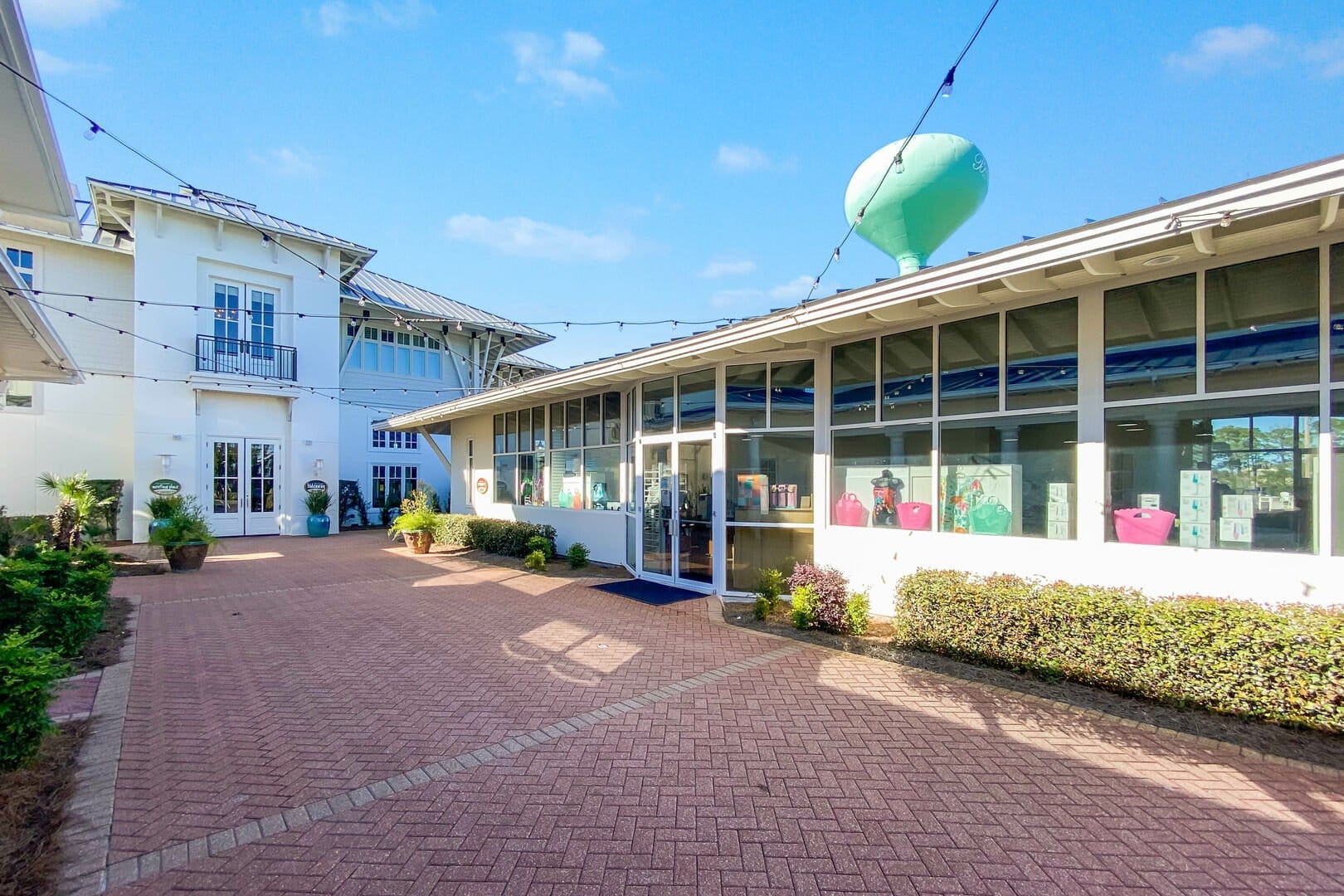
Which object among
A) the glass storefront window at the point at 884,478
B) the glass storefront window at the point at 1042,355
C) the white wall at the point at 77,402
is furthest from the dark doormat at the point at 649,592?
the white wall at the point at 77,402

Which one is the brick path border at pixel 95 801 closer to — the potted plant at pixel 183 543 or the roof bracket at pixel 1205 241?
the roof bracket at pixel 1205 241

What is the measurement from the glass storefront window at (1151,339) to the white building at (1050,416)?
14mm

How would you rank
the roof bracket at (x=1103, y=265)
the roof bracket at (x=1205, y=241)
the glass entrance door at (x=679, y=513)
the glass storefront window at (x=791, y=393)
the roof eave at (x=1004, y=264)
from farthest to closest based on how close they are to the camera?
the glass entrance door at (x=679, y=513), the glass storefront window at (x=791, y=393), the roof bracket at (x=1103, y=265), the roof bracket at (x=1205, y=241), the roof eave at (x=1004, y=264)

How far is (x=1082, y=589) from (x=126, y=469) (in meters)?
21.3

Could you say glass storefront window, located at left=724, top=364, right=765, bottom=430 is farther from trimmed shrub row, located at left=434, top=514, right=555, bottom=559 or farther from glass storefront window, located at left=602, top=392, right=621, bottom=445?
trimmed shrub row, located at left=434, top=514, right=555, bottom=559

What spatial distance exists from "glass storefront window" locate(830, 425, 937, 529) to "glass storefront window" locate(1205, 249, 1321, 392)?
94.4 inches

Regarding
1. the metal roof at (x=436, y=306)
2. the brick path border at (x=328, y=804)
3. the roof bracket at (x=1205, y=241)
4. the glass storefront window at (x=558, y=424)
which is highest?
the metal roof at (x=436, y=306)

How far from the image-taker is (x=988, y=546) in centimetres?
572

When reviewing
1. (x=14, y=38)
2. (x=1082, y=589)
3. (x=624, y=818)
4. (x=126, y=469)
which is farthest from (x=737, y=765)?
(x=126, y=469)

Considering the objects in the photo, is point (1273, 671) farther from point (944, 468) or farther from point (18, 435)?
point (18, 435)

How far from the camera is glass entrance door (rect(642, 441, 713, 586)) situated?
830 cm

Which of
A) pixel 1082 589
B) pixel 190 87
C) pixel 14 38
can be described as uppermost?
pixel 190 87

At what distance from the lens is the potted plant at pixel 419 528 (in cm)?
1319

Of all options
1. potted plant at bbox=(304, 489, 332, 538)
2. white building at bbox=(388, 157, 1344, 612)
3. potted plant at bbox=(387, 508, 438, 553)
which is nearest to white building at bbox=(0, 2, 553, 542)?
potted plant at bbox=(304, 489, 332, 538)
